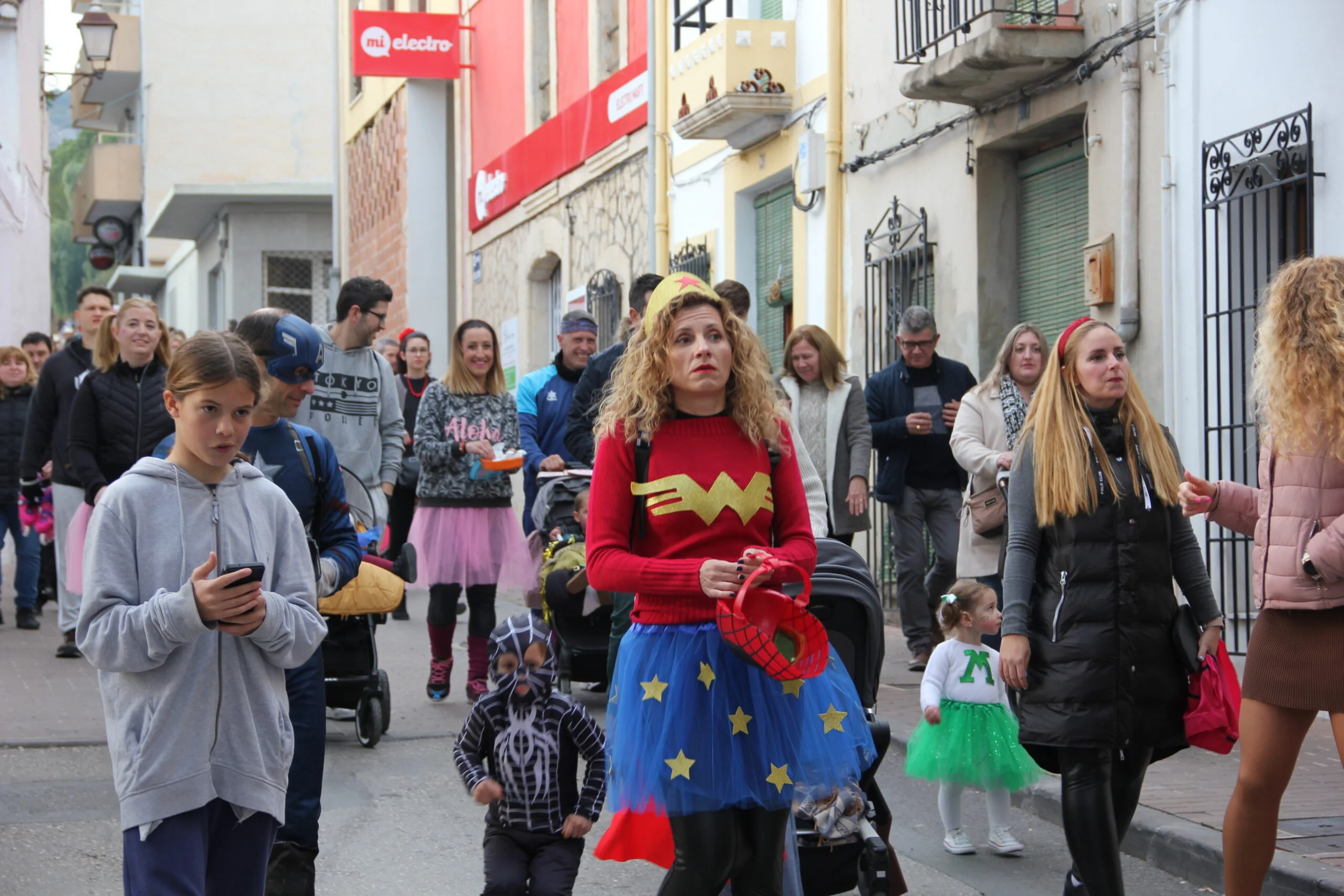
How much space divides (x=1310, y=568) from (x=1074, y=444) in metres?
0.74

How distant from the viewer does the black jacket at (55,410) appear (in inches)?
403

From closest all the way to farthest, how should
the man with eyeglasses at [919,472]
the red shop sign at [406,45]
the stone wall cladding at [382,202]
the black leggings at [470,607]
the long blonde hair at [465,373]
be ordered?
1. the black leggings at [470,607]
2. the long blonde hair at [465,373]
3. the man with eyeglasses at [919,472]
4. the red shop sign at [406,45]
5. the stone wall cladding at [382,202]

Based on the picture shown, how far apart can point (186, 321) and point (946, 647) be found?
37.1 m

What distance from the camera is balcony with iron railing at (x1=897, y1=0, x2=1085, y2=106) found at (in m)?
10.2

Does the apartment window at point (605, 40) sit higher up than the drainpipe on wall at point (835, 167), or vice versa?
the apartment window at point (605, 40)

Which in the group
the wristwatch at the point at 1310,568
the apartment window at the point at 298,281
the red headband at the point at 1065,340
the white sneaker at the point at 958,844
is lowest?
the white sneaker at the point at 958,844

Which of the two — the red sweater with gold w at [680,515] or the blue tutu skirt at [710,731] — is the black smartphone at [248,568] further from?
the blue tutu skirt at [710,731]

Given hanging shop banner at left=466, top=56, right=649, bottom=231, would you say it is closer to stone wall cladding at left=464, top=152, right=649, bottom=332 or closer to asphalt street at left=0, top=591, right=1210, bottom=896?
stone wall cladding at left=464, top=152, right=649, bottom=332

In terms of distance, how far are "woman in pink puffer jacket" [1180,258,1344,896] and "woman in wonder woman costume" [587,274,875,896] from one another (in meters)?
1.16

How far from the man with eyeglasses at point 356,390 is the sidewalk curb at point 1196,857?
3551 millimetres

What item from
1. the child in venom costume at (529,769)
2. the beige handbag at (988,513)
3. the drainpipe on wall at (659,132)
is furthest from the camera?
the drainpipe on wall at (659,132)

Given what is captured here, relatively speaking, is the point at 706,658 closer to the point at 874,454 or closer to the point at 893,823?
the point at 893,823

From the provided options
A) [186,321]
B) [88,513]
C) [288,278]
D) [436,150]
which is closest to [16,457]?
[88,513]

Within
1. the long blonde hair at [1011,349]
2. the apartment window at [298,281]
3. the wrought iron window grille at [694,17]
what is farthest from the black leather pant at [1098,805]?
the apartment window at [298,281]
